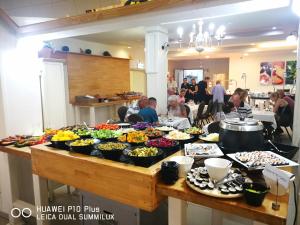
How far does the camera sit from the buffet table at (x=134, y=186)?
1.13 m

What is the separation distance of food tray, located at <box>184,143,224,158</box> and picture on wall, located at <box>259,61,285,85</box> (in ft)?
32.6

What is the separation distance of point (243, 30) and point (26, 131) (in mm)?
5499

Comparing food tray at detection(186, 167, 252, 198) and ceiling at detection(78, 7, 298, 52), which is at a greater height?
ceiling at detection(78, 7, 298, 52)

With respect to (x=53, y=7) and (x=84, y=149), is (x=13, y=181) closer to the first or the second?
(x=84, y=149)

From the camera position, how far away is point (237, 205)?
1.13 metres

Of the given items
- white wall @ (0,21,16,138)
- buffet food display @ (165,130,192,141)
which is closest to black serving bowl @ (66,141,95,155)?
buffet food display @ (165,130,192,141)

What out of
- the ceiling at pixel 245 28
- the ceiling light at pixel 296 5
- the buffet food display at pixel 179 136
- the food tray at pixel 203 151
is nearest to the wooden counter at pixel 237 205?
the food tray at pixel 203 151

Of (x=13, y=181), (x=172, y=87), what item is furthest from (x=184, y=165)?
(x=172, y=87)

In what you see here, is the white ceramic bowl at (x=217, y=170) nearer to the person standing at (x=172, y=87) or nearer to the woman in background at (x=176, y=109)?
the woman in background at (x=176, y=109)

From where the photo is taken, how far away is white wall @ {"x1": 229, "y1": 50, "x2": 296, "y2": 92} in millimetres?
10078

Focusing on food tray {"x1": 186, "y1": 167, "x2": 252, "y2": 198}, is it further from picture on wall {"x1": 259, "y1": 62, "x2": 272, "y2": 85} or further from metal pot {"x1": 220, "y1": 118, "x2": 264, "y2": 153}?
picture on wall {"x1": 259, "y1": 62, "x2": 272, "y2": 85}

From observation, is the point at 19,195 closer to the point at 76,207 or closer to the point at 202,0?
the point at 76,207

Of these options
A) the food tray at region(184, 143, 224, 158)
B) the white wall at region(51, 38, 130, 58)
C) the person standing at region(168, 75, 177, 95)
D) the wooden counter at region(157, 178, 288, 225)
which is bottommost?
the wooden counter at region(157, 178, 288, 225)

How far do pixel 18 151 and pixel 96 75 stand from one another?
15.0ft
